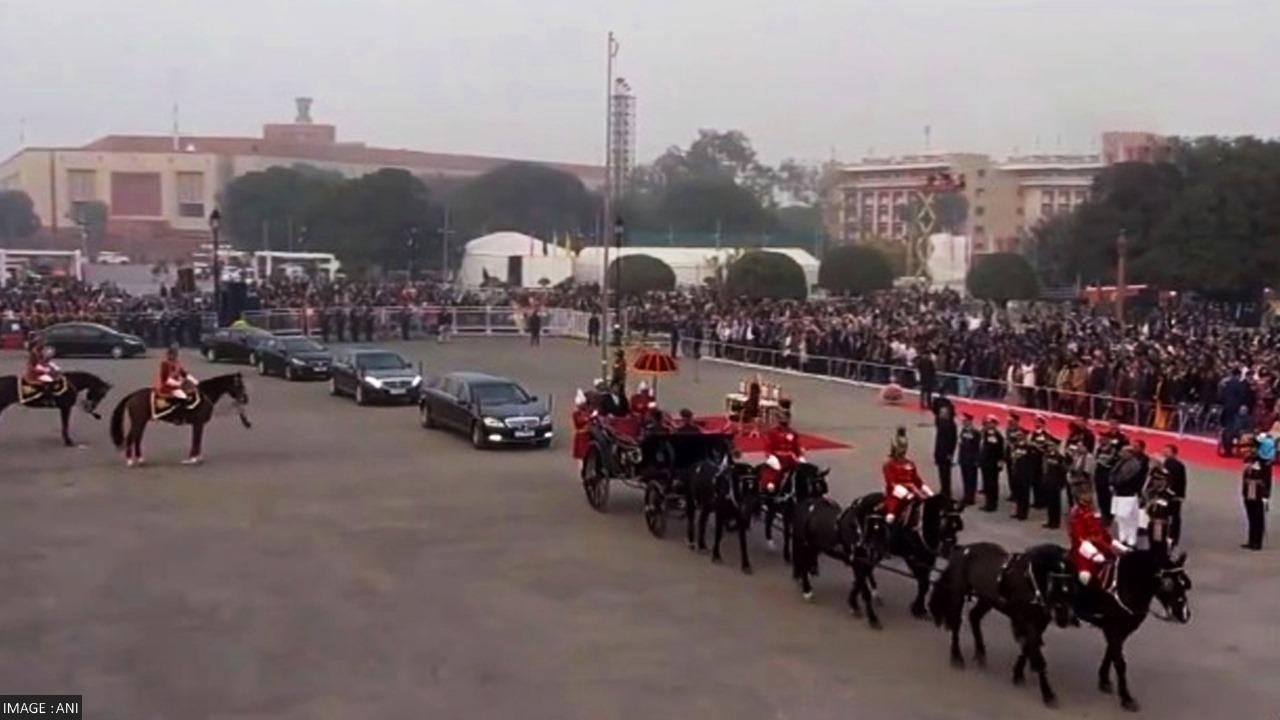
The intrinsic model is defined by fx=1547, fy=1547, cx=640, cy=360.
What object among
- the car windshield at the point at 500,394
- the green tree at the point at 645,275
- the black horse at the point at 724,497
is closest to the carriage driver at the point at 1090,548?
the black horse at the point at 724,497

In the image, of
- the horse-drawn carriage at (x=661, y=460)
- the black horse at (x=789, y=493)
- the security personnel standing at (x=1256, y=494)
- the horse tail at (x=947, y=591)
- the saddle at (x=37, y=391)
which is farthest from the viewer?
the saddle at (x=37, y=391)

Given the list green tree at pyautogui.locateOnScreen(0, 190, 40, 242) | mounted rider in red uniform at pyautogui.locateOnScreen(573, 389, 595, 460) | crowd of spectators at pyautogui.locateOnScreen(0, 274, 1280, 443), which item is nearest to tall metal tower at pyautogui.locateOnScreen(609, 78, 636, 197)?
crowd of spectators at pyautogui.locateOnScreen(0, 274, 1280, 443)

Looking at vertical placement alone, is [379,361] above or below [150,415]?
above

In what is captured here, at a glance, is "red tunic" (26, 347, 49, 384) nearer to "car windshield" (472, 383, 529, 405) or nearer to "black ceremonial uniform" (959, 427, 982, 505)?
"car windshield" (472, 383, 529, 405)

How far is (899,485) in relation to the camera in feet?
49.6

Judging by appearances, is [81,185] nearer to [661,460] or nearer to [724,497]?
[661,460]

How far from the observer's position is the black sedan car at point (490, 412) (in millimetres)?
27844

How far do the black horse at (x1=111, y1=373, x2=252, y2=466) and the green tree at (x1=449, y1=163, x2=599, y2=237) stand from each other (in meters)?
119

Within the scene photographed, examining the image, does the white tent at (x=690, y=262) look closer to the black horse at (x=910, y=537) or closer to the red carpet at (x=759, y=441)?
the red carpet at (x=759, y=441)

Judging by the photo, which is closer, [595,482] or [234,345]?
[595,482]

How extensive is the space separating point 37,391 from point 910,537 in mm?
18348

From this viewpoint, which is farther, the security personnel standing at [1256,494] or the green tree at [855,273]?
the green tree at [855,273]

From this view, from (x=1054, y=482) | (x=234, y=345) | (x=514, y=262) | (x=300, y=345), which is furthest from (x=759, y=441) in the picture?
(x=514, y=262)

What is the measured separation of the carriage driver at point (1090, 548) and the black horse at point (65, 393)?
66.0 feet
